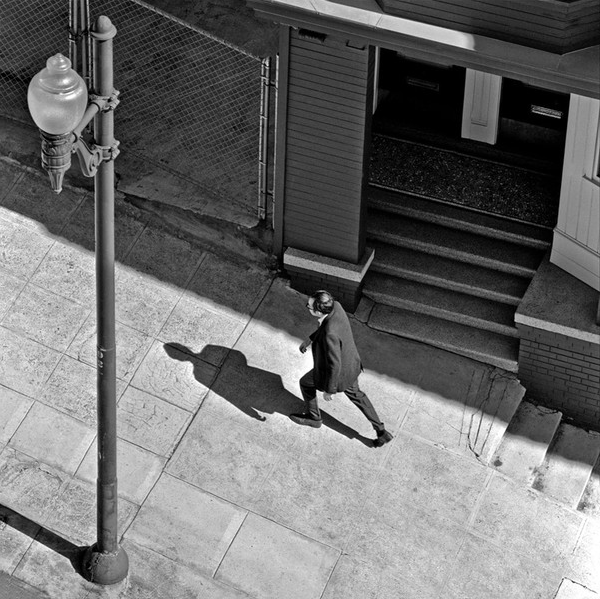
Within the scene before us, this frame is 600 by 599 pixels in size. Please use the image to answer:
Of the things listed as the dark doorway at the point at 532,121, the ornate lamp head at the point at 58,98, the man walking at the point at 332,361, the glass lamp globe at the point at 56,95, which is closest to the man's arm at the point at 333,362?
the man walking at the point at 332,361

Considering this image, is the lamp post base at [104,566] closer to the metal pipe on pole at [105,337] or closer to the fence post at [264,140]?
the metal pipe on pole at [105,337]

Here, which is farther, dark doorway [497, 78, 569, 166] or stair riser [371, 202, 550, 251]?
dark doorway [497, 78, 569, 166]

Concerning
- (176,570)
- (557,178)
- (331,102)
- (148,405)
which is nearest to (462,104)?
(557,178)

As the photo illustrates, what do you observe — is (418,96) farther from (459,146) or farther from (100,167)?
(100,167)

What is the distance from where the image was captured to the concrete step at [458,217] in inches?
557

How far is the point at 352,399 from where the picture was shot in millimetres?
13070

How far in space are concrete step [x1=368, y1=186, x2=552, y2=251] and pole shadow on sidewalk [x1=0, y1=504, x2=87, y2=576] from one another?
4311 millimetres

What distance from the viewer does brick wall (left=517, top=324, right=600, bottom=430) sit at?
13602 mm

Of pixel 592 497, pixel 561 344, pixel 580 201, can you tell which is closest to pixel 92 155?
pixel 580 201

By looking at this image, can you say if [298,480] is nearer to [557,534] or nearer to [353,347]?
[353,347]

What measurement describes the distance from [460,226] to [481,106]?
1203 millimetres

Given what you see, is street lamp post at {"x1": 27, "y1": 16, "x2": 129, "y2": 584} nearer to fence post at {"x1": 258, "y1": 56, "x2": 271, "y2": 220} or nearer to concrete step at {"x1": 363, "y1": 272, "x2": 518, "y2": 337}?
fence post at {"x1": 258, "y1": 56, "x2": 271, "y2": 220}

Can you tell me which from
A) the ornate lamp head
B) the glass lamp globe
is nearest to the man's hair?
the ornate lamp head

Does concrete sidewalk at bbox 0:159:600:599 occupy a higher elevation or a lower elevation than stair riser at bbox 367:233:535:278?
lower
